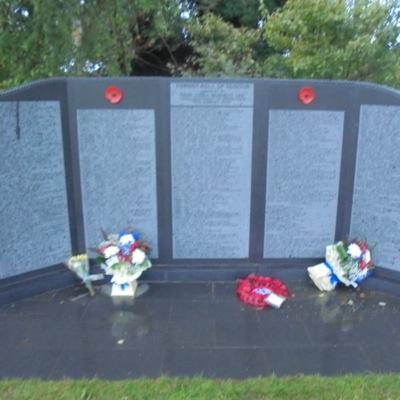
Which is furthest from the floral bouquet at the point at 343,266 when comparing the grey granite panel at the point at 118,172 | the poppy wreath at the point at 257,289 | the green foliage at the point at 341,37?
the green foliage at the point at 341,37

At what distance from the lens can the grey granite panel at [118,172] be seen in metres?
4.12

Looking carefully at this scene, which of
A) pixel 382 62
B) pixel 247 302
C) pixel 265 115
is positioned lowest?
pixel 247 302

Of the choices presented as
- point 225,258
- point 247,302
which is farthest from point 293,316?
point 225,258

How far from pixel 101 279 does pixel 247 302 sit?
140 cm

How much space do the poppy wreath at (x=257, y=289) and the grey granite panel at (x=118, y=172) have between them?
2.95ft

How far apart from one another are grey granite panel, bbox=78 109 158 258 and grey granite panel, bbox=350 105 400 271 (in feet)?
6.20

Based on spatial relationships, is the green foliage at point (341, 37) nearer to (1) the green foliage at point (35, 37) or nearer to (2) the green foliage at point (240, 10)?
(1) the green foliage at point (35, 37)

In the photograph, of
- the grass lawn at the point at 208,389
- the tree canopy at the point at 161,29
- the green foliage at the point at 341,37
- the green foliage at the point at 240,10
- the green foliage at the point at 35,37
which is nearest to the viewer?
the grass lawn at the point at 208,389

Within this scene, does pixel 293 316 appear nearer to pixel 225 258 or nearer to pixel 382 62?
pixel 225 258

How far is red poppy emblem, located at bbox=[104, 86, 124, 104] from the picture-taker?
4062 millimetres

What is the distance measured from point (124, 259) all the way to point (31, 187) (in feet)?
3.37

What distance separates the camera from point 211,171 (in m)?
4.25

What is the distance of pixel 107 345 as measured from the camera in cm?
329

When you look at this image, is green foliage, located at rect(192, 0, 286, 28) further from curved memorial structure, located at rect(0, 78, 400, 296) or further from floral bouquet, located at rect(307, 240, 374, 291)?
floral bouquet, located at rect(307, 240, 374, 291)
